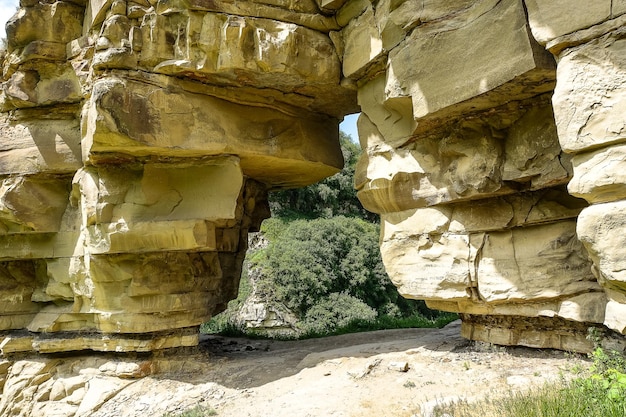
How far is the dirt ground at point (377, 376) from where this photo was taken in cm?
438

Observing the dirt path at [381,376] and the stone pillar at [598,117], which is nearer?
the stone pillar at [598,117]

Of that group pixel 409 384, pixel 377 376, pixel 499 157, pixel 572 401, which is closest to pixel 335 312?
pixel 377 376

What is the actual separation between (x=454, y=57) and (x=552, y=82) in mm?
951

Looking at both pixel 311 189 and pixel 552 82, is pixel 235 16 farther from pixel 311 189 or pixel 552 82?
pixel 311 189

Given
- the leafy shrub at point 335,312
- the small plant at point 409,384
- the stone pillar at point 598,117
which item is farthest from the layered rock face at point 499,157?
the leafy shrub at point 335,312

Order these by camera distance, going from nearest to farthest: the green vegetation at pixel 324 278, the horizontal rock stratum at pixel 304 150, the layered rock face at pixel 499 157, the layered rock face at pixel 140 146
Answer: the layered rock face at pixel 499 157, the horizontal rock stratum at pixel 304 150, the layered rock face at pixel 140 146, the green vegetation at pixel 324 278

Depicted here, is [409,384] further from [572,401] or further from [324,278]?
[324,278]

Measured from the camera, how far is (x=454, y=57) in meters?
4.66

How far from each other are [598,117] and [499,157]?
1744mm

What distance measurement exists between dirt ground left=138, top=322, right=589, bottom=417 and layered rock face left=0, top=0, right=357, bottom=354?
1424mm

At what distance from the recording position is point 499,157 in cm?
499

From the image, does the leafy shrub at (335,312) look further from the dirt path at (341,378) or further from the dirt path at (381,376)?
the dirt path at (381,376)

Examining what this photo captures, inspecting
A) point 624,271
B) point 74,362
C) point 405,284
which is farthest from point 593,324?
point 74,362

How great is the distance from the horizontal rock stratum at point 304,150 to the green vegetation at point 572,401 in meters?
0.47
